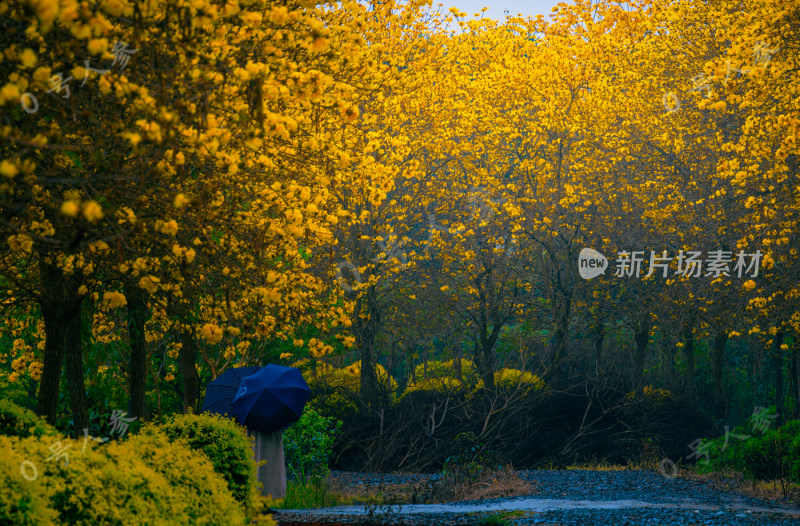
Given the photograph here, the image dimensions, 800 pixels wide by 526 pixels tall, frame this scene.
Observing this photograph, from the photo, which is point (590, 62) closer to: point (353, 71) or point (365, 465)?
point (365, 465)

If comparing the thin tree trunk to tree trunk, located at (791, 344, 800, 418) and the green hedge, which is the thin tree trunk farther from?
the green hedge

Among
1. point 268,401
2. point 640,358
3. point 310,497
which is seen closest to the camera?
point 268,401

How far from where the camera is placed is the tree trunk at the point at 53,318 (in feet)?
23.9

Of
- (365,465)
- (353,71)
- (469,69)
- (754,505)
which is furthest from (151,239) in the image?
(469,69)

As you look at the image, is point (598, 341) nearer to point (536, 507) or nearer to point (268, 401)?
point (536, 507)

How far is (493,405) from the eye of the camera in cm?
1534

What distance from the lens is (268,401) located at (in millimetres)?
9422

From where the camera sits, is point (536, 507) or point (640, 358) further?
point (640, 358)

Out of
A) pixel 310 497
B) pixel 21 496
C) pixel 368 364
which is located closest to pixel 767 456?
pixel 310 497

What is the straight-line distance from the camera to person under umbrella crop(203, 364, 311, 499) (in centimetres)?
944

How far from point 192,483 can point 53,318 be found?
339 centimetres

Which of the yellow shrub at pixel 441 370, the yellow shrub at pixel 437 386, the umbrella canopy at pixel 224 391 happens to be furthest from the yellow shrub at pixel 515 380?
the umbrella canopy at pixel 224 391
